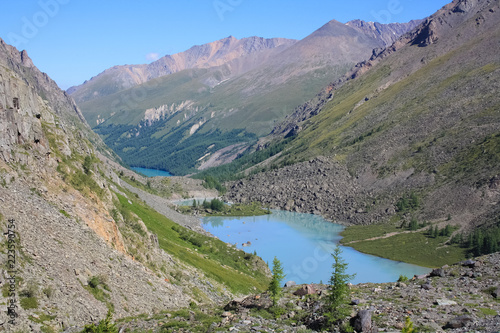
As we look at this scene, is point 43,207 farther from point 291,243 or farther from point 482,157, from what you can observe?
point 482,157

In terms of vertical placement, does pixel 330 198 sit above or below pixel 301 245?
above

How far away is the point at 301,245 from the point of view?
138 m

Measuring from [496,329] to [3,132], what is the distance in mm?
34964

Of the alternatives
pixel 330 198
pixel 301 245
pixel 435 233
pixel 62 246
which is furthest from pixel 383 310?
pixel 330 198

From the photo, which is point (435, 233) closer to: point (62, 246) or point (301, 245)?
point (301, 245)

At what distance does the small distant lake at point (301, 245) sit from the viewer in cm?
10840

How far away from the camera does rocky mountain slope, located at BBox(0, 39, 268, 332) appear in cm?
2503

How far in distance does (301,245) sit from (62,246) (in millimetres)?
112448

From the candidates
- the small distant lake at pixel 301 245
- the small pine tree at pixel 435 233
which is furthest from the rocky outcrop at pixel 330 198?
the small pine tree at pixel 435 233

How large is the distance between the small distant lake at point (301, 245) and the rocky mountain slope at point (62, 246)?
5397 centimetres

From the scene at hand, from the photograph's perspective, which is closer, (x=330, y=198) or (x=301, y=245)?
(x=301, y=245)

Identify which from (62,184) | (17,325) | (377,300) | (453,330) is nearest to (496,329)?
(453,330)

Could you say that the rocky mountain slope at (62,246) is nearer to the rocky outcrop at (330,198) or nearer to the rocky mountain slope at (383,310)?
the rocky mountain slope at (383,310)

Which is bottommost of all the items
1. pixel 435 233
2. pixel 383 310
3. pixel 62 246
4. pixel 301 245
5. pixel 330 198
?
pixel 383 310
